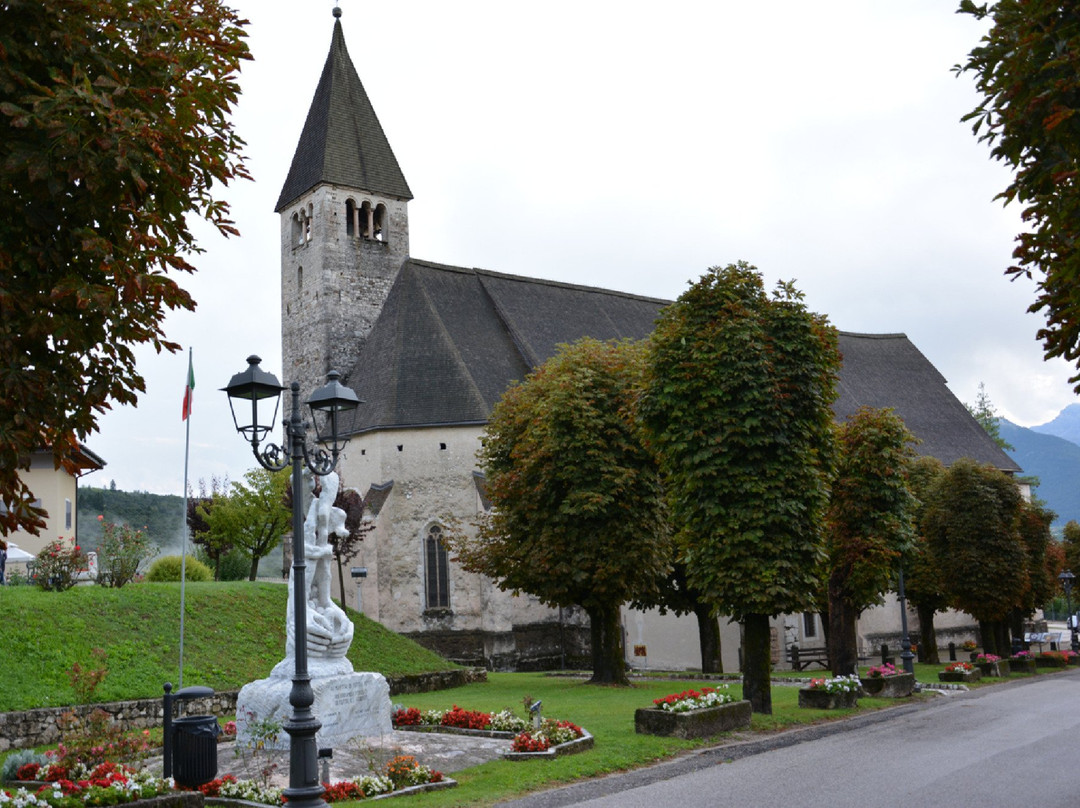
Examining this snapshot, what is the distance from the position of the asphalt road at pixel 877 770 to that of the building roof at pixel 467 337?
19.0 meters

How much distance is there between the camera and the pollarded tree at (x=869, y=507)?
2620cm

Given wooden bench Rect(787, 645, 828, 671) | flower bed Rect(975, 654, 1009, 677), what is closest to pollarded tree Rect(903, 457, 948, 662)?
wooden bench Rect(787, 645, 828, 671)

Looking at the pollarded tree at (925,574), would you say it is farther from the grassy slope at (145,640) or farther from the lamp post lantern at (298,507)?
the lamp post lantern at (298,507)

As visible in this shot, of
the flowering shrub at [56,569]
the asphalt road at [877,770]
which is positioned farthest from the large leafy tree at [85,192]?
the flowering shrub at [56,569]

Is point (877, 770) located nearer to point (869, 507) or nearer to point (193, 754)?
point (193, 754)

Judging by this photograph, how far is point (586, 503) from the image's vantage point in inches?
1002

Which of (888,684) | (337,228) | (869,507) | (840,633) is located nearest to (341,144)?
(337,228)

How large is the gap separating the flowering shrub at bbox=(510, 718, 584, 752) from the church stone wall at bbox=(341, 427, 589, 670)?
70.2 ft

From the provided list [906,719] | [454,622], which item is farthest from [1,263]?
[454,622]

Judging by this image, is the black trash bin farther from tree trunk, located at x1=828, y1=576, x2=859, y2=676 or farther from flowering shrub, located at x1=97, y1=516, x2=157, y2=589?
tree trunk, located at x1=828, y1=576, x2=859, y2=676

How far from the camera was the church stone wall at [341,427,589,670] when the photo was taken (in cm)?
3719

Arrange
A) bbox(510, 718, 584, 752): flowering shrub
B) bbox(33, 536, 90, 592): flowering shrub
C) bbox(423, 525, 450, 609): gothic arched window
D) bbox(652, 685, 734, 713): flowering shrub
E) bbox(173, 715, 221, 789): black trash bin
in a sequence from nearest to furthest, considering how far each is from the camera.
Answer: bbox(173, 715, 221, 789): black trash bin, bbox(510, 718, 584, 752): flowering shrub, bbox(652, 685, 734, 713): flowering shrub, bbox(33, 536, 90, 592): flowering shrub, bbox(423, 525, 450, 609): gothic arched window

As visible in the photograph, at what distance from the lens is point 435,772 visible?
42.0 ft

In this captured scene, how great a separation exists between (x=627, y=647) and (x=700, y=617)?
10.2 meters
